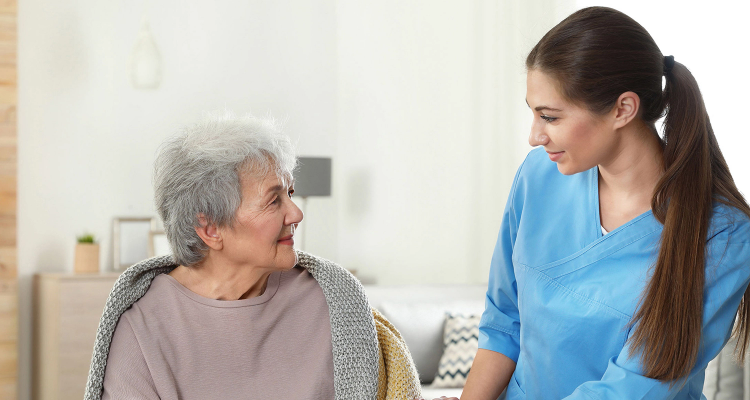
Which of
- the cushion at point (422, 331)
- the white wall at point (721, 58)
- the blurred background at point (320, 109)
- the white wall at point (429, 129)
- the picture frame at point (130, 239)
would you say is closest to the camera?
the white wall at point (721, 58)

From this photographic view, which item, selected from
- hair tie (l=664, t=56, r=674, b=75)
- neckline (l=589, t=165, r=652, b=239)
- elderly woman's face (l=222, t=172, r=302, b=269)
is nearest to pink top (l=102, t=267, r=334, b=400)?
elderly woman's face (l=222, t=172, r=302, b=269)

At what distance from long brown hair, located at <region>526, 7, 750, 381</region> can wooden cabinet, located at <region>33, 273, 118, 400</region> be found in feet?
10.8

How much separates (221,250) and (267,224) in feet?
0.40

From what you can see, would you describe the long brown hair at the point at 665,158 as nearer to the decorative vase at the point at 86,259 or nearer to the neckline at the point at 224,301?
the neckline at the point at 224,301

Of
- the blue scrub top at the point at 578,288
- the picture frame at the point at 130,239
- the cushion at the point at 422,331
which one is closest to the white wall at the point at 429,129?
the cushion at the point at 422,331

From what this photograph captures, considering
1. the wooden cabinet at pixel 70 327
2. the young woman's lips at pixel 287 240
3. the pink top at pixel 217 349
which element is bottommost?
the wooden cabinet at pixel 70 327

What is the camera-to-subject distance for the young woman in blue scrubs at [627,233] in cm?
126

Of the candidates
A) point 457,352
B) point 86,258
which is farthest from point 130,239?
point 457,352

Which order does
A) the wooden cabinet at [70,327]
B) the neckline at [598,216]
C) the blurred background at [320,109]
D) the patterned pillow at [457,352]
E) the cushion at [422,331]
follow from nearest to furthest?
the neckline at [598,216], the patterned pillow at [457,352], the cushion at [422,331], the wooden cabinet at [70,327], the blurred background at [320,109]

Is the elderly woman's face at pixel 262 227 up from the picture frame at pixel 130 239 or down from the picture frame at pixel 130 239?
up

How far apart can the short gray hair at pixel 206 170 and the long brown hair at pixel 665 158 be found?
0.60 metres

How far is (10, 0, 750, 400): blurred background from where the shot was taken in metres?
4.29

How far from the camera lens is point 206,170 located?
5.06 feet

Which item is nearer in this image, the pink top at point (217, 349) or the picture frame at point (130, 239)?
the pink top at point (217, 349)
